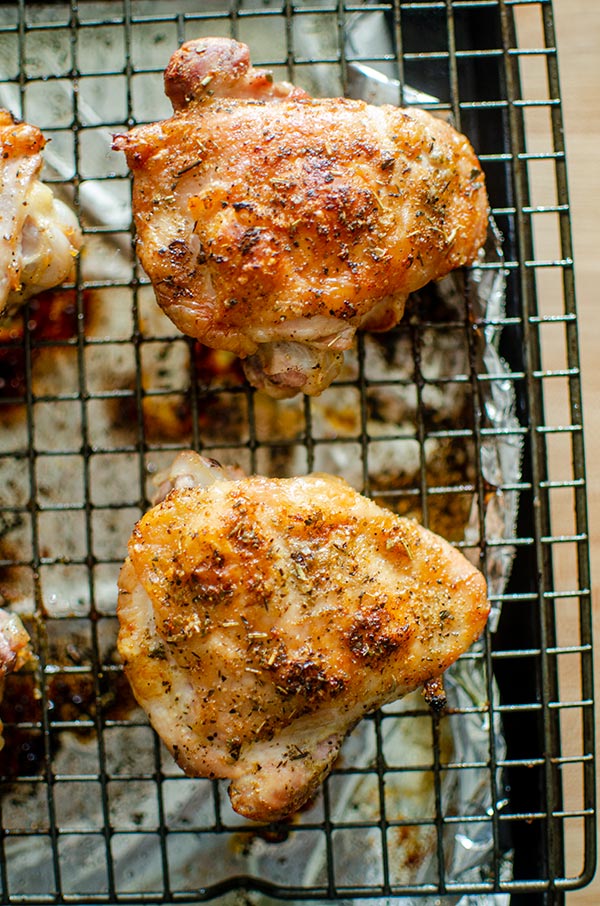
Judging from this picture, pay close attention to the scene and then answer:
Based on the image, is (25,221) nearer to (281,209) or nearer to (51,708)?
(281,209)

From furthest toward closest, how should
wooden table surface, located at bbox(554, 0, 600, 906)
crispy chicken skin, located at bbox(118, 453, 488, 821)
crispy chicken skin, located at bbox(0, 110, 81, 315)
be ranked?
wooden table surface, located at bbox(554, 0, 600, 906)
crispy chicken skin, located at bbox(0, 110, 81, 315)
crispy chicken skin, located at bbox(118, 453, 488, 821)

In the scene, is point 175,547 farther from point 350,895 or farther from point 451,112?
point 451,112

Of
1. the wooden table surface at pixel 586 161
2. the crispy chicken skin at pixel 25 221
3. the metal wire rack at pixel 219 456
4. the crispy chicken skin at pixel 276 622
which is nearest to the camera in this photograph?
the crispy chicken skin at pixel 276 622

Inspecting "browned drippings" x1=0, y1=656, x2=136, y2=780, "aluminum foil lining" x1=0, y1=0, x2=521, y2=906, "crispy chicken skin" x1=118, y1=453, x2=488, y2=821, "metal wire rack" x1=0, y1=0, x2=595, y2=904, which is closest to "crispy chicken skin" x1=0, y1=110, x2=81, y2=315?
"metal wire rack" x1=0, y1=0, x2=595, y2=904

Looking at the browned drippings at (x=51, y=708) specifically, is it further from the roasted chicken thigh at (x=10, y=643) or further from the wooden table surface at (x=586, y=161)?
the wooden table surface at (x=586, y=161)

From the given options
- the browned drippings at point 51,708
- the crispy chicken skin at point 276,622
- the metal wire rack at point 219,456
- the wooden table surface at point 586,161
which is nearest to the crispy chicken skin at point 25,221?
the metal wire rack at point 219,456

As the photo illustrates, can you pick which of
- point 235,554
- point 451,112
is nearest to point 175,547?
point 235,554

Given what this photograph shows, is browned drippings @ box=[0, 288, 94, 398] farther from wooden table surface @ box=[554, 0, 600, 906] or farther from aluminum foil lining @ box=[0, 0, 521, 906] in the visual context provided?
wooden table surface @ box=[554, 0, 600, 906]
